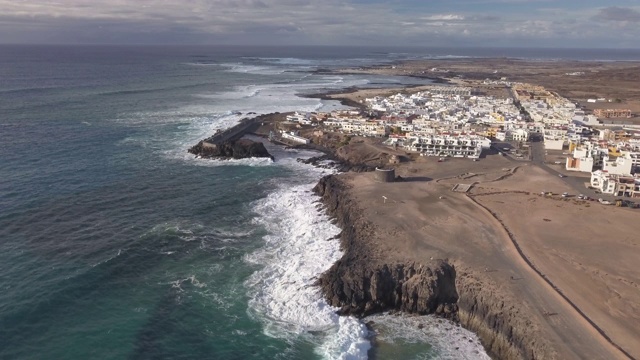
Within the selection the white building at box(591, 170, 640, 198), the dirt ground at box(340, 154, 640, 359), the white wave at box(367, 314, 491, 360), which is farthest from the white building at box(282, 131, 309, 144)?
the white wave at box(367, 314, 491, 360)

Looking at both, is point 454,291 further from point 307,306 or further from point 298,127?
point 298,127

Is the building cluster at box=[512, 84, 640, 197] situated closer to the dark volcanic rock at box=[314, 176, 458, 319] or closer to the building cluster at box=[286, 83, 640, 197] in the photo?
the building cluster at box=[286, 83, 640, 197]

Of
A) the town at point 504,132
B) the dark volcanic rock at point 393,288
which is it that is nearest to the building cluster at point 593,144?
the town at point 504,132

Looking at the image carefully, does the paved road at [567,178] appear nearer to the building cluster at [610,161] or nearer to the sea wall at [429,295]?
the building cluster at [610,161]

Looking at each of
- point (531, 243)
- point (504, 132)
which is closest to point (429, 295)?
point (531, 243)

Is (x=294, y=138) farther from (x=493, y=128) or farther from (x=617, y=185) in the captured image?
(x=617, y=185)

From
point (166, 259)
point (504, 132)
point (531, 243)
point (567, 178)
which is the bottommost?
point (166, 259)

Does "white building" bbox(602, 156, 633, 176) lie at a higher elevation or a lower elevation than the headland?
higher
